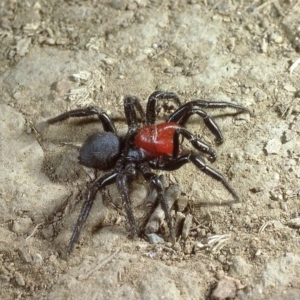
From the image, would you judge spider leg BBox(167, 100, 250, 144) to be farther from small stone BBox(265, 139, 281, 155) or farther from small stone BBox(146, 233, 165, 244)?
small stone BBox(146, 233, 165, 244)

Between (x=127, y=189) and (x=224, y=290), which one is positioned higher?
(x=224, y=290)

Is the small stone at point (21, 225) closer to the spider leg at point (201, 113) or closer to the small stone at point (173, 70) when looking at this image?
the spider leg at point (201, 113)

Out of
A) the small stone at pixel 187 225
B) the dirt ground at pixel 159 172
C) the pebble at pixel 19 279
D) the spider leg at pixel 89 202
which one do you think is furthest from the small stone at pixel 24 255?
the small stone at pixel 187 225

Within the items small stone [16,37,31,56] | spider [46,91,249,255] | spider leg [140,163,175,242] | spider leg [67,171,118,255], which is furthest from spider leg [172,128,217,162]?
small stone [16,37,31,56]

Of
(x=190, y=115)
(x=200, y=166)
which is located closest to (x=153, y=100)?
(x=190, y=115)

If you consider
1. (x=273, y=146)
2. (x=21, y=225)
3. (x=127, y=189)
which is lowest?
(x=21, y=225)

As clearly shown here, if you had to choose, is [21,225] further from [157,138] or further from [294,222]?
[294,222]
